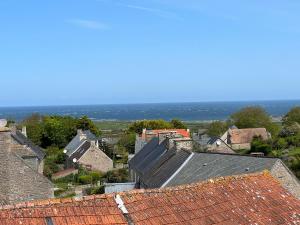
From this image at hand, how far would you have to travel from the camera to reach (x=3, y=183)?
16.9 metres

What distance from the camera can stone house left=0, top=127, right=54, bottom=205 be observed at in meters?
→ 16.1

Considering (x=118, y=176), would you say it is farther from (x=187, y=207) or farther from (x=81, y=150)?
(x=187, y=207)

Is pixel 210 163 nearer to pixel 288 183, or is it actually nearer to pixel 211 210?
pixel 288 183

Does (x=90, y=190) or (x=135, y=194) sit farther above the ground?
(x=135, y=194)

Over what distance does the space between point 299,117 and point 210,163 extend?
2479 inches

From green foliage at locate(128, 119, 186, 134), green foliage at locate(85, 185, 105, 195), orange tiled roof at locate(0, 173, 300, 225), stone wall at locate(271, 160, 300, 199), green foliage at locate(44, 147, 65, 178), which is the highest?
orange tiled roof at locate(0, 173, 300, 225)

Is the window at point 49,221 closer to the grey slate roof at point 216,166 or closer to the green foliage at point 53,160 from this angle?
the grey slate roof at point 216,166

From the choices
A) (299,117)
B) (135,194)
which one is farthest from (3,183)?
(299,117)

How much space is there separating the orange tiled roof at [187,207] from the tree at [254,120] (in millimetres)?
79575

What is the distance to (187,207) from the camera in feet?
31.0

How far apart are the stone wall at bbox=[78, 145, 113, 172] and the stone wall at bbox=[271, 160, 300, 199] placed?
1731 inches

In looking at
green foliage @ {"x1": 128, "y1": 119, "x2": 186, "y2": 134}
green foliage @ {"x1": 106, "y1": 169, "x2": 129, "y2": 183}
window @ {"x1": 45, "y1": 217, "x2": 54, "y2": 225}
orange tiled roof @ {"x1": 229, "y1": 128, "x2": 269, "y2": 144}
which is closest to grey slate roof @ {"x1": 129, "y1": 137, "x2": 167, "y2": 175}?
green foliage @ {"x1": 106, "y1": 169, "x2": 129, "y2": 183}

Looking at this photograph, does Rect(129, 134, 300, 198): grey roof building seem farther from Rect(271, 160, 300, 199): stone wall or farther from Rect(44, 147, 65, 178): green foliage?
Rect(44, 147, 65, 178): green foliage

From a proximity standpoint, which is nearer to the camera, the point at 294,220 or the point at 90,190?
the point at 294,220
